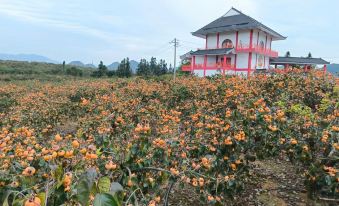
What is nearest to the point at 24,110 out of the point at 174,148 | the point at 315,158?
the point at 174,148

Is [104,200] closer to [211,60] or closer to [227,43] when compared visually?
[227,43]

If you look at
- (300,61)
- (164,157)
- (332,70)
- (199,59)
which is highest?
(300,61)

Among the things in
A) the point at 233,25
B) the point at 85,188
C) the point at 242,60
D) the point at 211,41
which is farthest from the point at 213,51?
the point at 85,188

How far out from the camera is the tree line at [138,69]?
35.1 metres

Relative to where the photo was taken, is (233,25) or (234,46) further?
(234,46)

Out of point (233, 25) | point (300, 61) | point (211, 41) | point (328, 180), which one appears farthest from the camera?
point (300, 61)

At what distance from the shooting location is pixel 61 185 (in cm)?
121

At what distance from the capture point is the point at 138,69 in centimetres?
3925

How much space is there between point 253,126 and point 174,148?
1.09 meters

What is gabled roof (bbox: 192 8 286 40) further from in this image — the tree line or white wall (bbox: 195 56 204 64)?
the tree line

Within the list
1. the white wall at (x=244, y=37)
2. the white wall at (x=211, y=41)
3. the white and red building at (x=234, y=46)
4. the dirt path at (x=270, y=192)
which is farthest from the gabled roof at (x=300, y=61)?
the dirt path at (x=270, y=192)

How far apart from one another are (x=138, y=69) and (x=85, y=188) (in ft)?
127

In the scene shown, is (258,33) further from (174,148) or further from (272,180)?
(174,148)

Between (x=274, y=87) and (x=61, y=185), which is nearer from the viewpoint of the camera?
(x=61, y=185)
